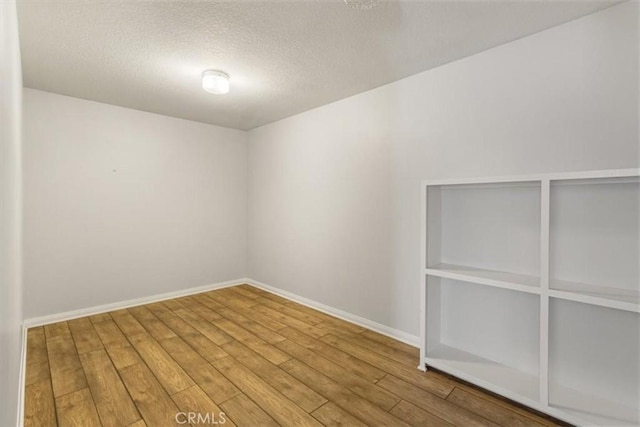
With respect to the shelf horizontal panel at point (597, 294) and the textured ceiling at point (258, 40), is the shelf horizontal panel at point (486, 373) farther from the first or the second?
the textured ceiling at point (258, 40)

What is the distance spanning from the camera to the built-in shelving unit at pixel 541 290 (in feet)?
5.45

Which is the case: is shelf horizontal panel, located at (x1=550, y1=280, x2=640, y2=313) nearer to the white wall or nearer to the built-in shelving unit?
the built-in shelving unit

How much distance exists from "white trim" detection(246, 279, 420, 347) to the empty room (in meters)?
0.02

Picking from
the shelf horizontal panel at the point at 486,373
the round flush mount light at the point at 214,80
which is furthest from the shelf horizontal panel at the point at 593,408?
the round flush mount light at the point at 214,80

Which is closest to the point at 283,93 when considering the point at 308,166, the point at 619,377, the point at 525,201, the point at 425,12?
the point at 308,166

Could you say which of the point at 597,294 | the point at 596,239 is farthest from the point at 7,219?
the point at 596,239

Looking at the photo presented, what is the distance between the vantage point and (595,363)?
69.2 inches


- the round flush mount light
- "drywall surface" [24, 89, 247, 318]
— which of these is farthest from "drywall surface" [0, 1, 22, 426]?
"drywall surface" [24, 89, 247, 318]

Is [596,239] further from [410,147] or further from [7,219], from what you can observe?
[7,219]

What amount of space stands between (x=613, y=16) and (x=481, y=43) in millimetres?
676

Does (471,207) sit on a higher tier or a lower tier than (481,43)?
lower

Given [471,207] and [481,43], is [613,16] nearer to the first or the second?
[481,43]

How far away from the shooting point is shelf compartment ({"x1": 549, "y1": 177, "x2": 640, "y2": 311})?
1.64 meters

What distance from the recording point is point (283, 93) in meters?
3.07
